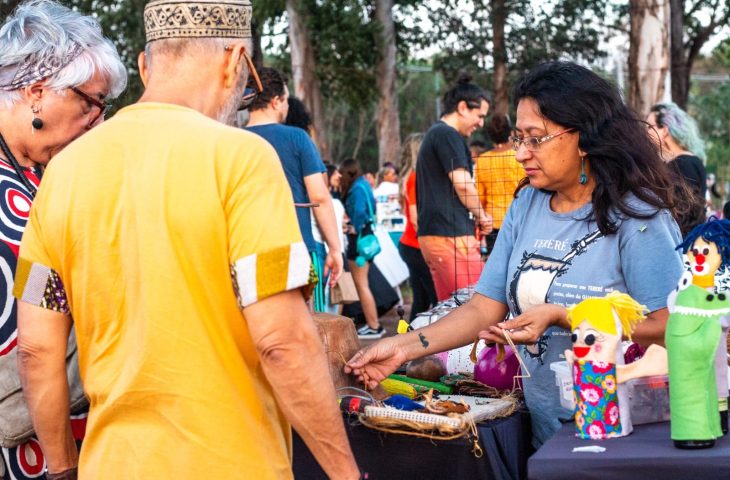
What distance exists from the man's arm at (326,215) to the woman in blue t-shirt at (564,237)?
9.26ft

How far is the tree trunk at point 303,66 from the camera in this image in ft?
56.3

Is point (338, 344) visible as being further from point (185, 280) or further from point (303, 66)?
point (303, 66)

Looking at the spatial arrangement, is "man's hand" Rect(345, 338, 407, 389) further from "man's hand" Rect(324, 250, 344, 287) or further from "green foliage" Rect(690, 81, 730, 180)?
"green foliage" Rect(690, 81, 730, 180)

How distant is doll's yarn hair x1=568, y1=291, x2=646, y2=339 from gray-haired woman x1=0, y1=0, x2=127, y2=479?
1407mm

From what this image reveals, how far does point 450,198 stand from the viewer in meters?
6.75

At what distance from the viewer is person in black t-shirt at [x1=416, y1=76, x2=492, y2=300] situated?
21.6 feet

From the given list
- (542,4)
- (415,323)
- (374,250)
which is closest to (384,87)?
(542,4)

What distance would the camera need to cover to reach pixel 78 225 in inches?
77.5

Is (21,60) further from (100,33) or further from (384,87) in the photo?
(384,87)

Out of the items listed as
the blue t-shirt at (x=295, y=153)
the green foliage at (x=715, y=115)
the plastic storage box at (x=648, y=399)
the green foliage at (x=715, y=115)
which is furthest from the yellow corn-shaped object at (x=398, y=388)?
the green foliage at (x=715, y=115)

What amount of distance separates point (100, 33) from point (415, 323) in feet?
6.82

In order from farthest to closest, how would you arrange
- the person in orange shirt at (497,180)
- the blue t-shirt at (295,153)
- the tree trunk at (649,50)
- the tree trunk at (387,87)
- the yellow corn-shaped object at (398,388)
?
the tree trunk at (387,87) → the tree trunk at (649,50) → the person in orange shirt at (497,180) → the blue t-shirt at (295,153) → the yellow corn-shaped object at (398,388)

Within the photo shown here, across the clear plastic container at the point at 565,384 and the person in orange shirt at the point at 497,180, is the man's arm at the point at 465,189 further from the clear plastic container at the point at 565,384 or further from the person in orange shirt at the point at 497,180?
the clear plastic container at the point at 565,384

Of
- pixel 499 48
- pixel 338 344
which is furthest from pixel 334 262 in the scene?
pixel 499 48
